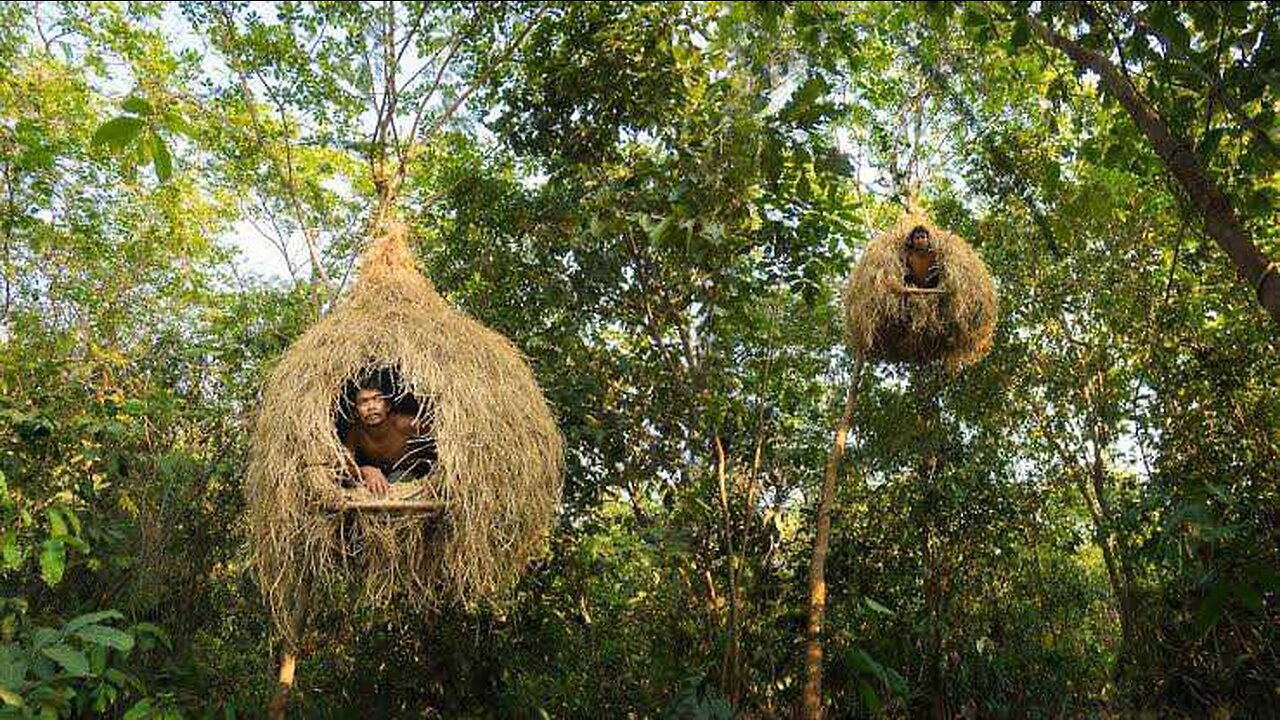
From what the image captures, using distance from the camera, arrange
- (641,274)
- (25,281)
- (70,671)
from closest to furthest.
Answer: (70,671) → (641,274) → (25,281)

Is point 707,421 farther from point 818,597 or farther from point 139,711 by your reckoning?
point 139,711

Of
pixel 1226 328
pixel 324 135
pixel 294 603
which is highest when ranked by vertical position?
pixel 324 135

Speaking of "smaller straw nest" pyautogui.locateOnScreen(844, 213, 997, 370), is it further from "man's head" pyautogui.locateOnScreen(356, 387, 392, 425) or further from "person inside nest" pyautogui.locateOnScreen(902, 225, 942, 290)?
"man's head" pyautogui.locateOnScreen(356, 387, 392, 425)

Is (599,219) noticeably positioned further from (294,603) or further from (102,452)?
(102,452)

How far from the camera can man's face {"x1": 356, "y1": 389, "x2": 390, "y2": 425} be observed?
107 inches

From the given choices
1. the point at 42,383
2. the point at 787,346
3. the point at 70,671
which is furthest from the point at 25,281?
the point at 787,346

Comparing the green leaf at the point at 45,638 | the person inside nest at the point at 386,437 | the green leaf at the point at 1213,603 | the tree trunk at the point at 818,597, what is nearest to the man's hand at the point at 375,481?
the person inside nest at the point at 386,437

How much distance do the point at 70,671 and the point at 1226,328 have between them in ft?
16.5

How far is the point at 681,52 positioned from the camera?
10.1 ft

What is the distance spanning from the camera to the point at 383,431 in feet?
9.08

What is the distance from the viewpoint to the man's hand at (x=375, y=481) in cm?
242

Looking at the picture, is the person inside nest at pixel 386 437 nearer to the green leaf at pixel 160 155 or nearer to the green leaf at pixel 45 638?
the green leaf at pixel 45 638

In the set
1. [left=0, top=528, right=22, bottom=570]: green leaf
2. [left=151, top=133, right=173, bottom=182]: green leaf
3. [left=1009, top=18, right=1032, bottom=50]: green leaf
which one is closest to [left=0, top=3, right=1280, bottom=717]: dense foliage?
[left=0, top=528, right=22, bottom=570]: green leaf

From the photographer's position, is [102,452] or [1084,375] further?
[1084,375]
